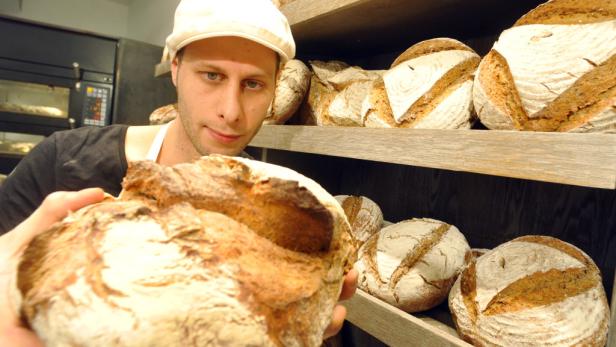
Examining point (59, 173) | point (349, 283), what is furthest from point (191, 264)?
point (59, 173)

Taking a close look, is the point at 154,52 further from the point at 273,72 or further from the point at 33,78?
the point at 273,72

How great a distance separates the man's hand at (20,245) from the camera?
1.30 feet

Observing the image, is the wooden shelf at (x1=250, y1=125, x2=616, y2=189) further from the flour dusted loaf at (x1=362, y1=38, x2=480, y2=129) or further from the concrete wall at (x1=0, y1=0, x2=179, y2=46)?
the concrete wall at (x1=0, y1=0, x2=179, y2=46)

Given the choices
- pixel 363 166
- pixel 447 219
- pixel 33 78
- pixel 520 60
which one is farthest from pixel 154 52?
pixel 520 60

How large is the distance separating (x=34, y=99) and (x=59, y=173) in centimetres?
232

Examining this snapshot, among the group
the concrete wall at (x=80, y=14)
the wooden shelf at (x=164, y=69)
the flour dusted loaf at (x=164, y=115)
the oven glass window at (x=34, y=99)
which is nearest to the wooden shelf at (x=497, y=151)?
the flour dusted loaf at (x=164, y=115)

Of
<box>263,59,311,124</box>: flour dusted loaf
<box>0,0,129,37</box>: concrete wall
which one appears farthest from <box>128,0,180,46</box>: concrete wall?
<box>263,59,311,124</box>: flour dusted loaf

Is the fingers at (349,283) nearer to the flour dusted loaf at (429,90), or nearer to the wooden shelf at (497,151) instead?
the wooden shelf at (497,151)

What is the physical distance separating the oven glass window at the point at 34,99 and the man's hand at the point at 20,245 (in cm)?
281

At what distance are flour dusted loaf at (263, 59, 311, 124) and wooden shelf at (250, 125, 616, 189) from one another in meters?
0.44

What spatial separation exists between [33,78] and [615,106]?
10.2 feet

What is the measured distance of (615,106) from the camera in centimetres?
75

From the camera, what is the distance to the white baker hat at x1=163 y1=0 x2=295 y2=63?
929 millimetres

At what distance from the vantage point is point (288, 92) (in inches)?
63.2
